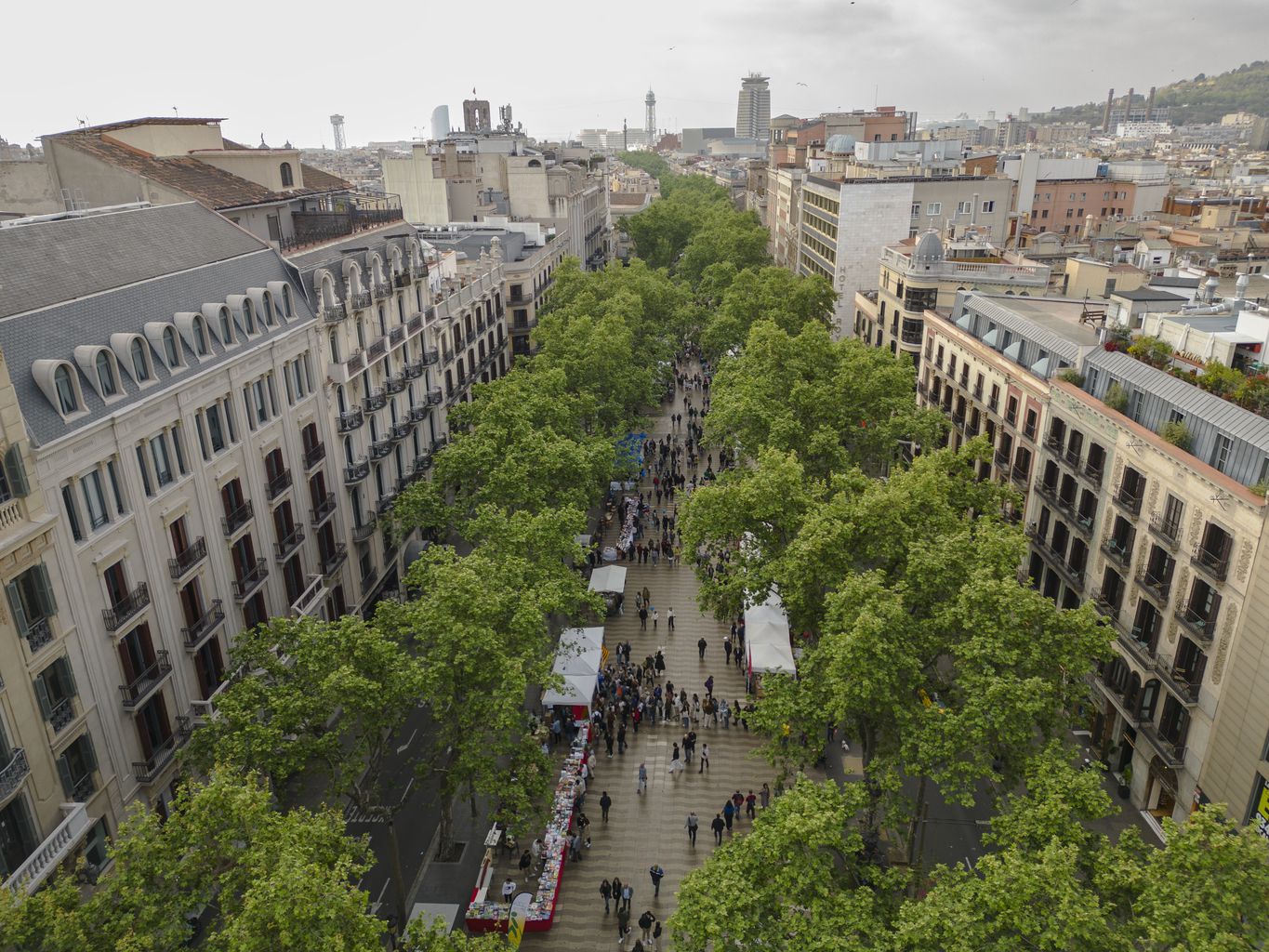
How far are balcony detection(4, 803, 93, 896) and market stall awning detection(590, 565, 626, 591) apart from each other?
26.6 meters

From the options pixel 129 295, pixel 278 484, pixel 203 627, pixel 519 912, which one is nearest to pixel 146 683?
pixel 203 627

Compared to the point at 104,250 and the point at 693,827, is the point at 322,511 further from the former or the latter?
the point at 693,827

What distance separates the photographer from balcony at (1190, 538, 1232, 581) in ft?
95.1

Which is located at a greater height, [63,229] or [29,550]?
[63,229]

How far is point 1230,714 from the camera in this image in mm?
28656

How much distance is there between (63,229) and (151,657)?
1522 cm

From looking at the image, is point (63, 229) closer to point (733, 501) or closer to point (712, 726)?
point (733, 501)

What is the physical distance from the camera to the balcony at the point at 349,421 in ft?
142

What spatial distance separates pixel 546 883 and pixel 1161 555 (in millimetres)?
25313

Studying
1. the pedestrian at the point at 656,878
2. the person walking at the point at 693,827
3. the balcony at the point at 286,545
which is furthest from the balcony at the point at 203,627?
the person walking at the point at 693,827

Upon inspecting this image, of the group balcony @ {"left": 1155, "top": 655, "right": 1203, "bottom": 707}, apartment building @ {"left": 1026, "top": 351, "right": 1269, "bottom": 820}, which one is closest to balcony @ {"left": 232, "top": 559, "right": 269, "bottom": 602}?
apartment building @ {"left": 1026, "top": 351, "right": 1269, "bottom": 820}

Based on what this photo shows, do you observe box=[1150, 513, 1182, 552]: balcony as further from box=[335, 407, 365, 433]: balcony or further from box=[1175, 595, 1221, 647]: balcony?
box=[335, 407, 365, 433]: balcony

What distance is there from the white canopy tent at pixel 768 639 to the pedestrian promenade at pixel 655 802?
260cm

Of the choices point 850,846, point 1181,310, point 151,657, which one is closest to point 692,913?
point 850,846
